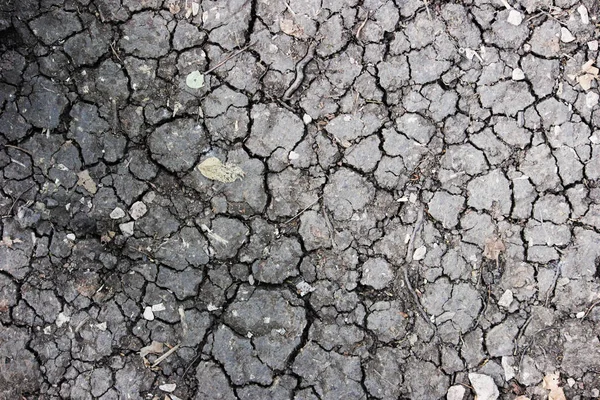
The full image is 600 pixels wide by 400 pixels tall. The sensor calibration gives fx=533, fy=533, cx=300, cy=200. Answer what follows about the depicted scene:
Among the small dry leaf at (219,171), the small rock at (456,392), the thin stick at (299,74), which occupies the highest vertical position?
Answer: the thin stick at (299,74)

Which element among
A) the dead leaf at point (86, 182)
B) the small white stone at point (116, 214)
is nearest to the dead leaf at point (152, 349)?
the small white stone at point (116, 214)

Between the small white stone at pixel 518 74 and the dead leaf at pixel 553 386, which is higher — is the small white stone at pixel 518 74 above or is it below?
above

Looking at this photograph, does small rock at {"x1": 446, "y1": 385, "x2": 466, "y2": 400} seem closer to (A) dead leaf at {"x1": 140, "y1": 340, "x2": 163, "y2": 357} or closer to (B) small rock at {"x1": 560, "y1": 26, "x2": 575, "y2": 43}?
(A) dead leaf at {"x1": 140, "y1": 340, "x2": 163, "y2": 357}

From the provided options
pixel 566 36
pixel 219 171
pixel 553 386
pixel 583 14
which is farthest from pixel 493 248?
pixel 219 171

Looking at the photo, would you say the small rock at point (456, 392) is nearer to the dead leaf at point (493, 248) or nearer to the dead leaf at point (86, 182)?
the dead leaf at point (493, 248)

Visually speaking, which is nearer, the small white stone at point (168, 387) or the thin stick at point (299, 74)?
the small white stone at point (168, 387)

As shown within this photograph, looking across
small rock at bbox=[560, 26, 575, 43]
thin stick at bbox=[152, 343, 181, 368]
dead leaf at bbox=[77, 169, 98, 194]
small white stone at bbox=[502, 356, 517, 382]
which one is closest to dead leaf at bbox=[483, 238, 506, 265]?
small white stone at bbox=[502, 356, 517, 382]
